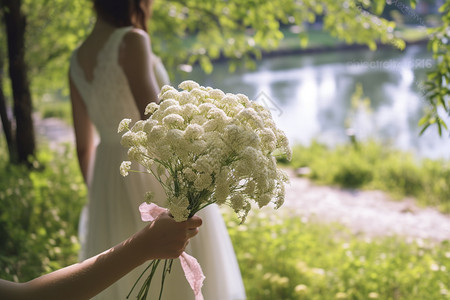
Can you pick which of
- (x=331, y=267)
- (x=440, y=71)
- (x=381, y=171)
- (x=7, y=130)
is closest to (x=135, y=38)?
(x=440, y=71)

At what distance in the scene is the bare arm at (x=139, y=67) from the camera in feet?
5.74

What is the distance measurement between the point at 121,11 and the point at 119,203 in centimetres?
82

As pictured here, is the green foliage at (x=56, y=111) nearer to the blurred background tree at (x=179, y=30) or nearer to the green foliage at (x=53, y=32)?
the green foliage at (x=53, y=32)

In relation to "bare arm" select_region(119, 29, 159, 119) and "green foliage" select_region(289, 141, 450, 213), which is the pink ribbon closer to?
"bare arm" select_region(119, 29, 159, 119)

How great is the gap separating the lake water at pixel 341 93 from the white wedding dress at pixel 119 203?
6.48 ft

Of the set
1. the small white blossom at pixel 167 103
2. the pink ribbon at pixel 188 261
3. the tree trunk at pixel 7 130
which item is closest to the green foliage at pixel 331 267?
the pink ribbon at pixel 188 261

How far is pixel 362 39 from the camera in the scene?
4426 mm

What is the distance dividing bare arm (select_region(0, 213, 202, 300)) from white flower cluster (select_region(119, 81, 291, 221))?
0.06 meters

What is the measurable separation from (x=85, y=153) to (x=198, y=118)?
1.32 metres

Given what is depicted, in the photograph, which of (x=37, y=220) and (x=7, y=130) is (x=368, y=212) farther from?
(x=7, y=130)

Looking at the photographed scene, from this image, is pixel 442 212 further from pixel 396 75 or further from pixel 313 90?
pixel 396 75

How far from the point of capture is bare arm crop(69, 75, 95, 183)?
Result: 2201mm

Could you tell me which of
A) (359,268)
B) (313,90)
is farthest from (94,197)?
(313,90)

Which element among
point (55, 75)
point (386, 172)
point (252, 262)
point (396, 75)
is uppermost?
point (55, 75)
